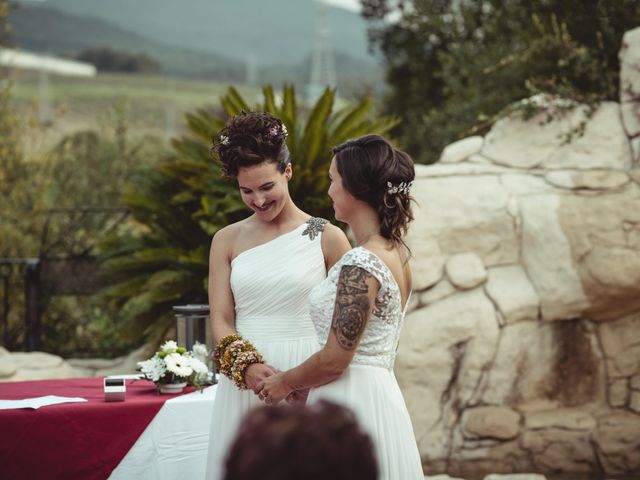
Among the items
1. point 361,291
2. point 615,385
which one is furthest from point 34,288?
point 361,291

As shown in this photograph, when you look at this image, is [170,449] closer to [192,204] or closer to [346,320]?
[346,320]

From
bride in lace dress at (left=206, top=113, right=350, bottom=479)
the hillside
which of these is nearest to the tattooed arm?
bride in lace dress at (left=206, top=113, right=350, bottom=479)

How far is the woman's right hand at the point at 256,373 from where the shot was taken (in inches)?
132

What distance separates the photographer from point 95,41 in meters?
118

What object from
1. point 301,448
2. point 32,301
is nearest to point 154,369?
point 301,448

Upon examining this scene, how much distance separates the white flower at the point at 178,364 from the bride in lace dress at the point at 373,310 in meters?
1.06

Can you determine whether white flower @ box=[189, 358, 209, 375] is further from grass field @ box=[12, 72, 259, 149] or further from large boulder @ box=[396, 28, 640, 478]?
grass field @ box=[12, 72, 259, 149]

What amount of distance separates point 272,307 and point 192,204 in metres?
4.90

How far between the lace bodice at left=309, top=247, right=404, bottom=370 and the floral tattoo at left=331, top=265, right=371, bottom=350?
4 cm

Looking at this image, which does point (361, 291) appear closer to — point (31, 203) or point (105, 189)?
point (31, 203)

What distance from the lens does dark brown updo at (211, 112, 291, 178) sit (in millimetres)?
3537

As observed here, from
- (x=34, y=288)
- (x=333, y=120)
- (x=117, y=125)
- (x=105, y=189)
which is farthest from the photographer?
(x=117, y=125)

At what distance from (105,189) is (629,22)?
8.31 metres

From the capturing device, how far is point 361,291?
2.91 m
